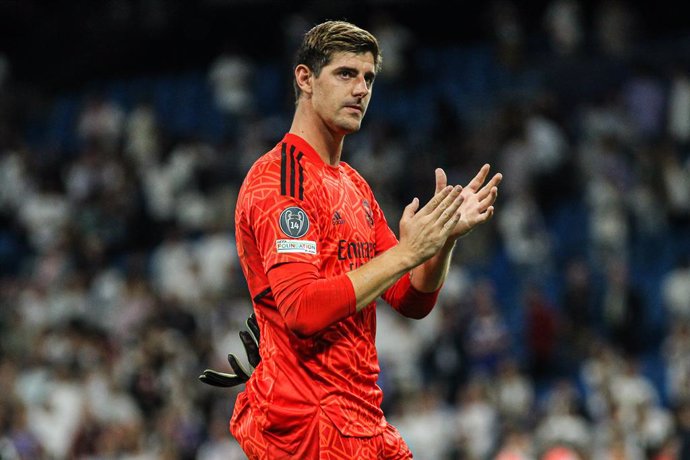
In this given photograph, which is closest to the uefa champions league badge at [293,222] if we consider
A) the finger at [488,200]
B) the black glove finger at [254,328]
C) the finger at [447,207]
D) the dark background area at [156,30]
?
the finger at [447,207]

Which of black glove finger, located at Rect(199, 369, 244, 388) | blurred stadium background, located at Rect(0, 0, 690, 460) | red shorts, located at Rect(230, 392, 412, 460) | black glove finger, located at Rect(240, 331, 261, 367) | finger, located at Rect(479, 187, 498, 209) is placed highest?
blurred stadium background, located at Rect(0, 0, 690, 460)

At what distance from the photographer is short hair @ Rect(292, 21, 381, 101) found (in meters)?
4.50

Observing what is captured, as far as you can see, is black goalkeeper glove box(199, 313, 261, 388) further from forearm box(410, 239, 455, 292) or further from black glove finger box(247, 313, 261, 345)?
forearm box(410, 239, 455, 292)

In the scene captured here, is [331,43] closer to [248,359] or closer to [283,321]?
[283,321]

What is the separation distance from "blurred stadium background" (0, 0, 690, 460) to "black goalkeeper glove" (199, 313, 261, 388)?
4.36 meters

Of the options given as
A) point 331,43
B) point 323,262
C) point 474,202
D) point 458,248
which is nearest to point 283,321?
point 323,262

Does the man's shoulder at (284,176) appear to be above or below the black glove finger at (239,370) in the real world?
above

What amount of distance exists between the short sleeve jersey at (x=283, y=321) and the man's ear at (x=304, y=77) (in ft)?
0.67

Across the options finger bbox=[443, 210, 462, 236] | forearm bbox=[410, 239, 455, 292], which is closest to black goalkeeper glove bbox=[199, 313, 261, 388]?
forearm bbox=[410, 239, 455, 292]

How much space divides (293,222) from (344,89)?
0.57m

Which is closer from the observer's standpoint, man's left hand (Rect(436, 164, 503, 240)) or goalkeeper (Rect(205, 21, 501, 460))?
goalkeeper (Rect(205, 21, 501, 460))

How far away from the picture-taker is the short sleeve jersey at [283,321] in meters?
4.31

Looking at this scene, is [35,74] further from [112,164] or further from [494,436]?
[494,436]

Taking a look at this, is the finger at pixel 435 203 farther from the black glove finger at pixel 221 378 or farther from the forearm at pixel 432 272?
the black glove finger at pixel 221 378
